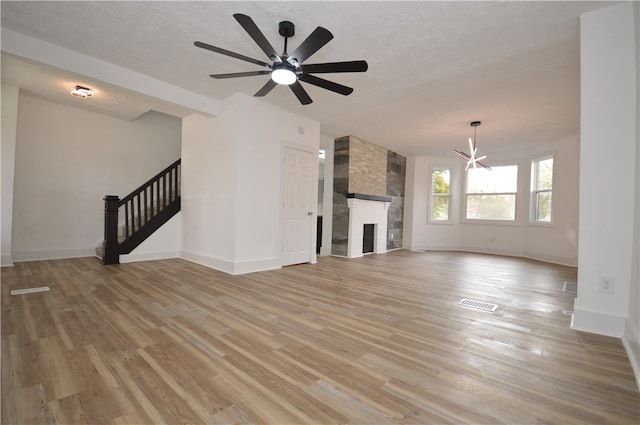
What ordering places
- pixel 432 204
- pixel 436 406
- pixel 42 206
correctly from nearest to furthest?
pixel 436 406
pixel 42 206
pixel 432 204

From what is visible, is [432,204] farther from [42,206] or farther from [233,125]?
[42,206]

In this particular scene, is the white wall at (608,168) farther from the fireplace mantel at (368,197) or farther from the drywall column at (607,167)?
the fireplace mantel at (368,197)

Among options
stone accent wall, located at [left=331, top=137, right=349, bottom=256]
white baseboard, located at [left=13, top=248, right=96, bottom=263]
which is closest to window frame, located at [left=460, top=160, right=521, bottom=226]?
stone accent wall, located at [left=331, top=137, right=349, bottom=256]

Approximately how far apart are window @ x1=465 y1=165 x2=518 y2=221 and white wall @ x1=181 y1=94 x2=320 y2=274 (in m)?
5.58

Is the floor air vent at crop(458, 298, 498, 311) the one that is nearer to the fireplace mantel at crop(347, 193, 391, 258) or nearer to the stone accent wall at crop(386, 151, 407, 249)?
the fireplace mantel at crop(347, 193, 391, 258)

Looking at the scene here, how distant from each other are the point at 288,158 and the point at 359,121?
162 centimetres

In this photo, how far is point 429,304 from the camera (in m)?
3.06

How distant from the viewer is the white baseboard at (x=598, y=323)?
2310 mm

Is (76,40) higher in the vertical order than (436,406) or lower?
higher

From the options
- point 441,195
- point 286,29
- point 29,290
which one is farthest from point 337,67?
point 441,195

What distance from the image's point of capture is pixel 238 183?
4.32 meters

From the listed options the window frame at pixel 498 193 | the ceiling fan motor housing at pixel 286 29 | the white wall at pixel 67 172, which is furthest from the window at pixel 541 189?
the white wall at pixel 67 172

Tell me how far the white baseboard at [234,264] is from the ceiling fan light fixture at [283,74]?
276 centimetres

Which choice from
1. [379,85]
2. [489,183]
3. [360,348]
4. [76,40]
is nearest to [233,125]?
[76,40]
